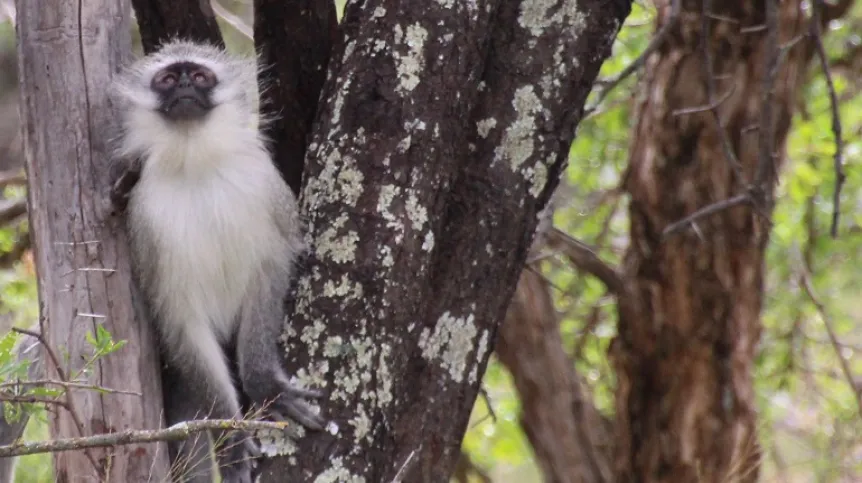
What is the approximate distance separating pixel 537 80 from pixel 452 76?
0.86 feet

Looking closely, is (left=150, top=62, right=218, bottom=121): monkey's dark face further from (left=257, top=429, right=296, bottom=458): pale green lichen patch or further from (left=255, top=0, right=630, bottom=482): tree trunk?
(left=257, top=429, right=296, bottom=458): pale green lichen patch

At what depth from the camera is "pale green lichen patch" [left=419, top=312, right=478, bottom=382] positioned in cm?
318

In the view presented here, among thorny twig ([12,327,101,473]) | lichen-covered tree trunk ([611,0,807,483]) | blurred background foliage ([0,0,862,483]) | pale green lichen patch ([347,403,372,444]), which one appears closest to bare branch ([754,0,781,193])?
lichen-covered tree trunk ([611,0,807,483])

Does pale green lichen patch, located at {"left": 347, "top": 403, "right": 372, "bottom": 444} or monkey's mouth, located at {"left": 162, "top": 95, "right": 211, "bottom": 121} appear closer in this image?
pale green lichen patch, located at {"left": 347, "top": 403, "right": 372, "bottom": 444}

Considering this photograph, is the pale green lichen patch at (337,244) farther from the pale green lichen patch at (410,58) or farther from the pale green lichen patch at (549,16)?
the pale green lichen patch at (549,16)

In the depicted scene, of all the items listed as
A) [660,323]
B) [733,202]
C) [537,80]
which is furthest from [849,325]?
[537,80]

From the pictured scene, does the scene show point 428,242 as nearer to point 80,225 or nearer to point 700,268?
point 80,225

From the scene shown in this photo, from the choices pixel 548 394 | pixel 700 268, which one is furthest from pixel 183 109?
pixel 700 268

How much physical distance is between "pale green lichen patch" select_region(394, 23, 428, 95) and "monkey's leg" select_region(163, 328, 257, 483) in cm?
107

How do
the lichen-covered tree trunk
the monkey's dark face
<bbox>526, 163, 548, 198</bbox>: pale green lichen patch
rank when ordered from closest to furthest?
<bbox>526, 163, 548, 198</bbox>: pale green lichen patch
the monkey's dark face
the lichen-covered tree trunk

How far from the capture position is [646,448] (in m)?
5.44

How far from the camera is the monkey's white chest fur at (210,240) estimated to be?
11.6ft

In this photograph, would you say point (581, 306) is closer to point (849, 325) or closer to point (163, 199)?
point (849, 325)

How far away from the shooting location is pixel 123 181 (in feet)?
11.1
